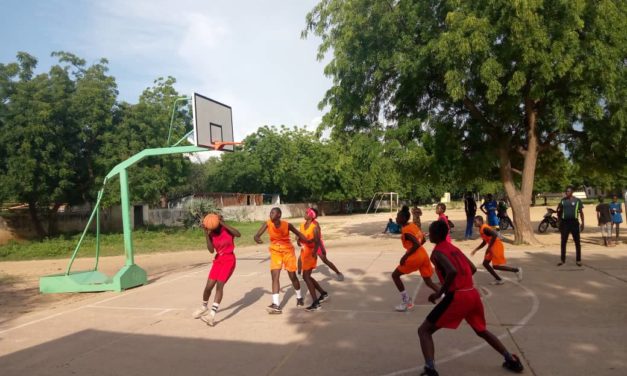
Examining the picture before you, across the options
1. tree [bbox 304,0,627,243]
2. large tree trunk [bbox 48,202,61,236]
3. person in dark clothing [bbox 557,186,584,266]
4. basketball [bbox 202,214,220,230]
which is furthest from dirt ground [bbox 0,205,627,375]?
large tree trunk [bbox 48,202,61,236]

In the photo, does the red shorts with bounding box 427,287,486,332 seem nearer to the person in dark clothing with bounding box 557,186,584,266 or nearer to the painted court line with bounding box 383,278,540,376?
the painted court line with bounding box 383,278,540,376

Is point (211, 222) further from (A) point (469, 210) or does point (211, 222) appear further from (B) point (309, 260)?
(A) point (469, 210)

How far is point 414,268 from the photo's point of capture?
7395 millimetres

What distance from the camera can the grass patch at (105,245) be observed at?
21180 mm

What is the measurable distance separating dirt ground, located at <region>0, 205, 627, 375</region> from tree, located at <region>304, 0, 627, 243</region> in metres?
5.50

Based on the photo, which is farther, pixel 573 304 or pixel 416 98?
pixel 416 98

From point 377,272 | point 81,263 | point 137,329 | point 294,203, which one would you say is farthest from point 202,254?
point 294,203

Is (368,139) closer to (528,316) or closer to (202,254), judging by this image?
(202,254)

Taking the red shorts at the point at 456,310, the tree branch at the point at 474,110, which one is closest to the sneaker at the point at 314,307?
the red shorts at the point at 456,310

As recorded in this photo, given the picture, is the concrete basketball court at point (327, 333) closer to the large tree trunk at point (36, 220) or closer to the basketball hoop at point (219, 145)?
the basketball hoop at point (219, 145)

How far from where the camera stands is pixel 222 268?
710cm

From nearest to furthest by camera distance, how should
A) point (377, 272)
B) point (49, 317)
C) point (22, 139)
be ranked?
point (49, 317) → point (377, 272) → point (22, 139)

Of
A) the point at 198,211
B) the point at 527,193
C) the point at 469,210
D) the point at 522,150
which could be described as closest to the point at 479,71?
the point at 522,150

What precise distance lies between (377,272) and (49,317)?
679 centimetres
